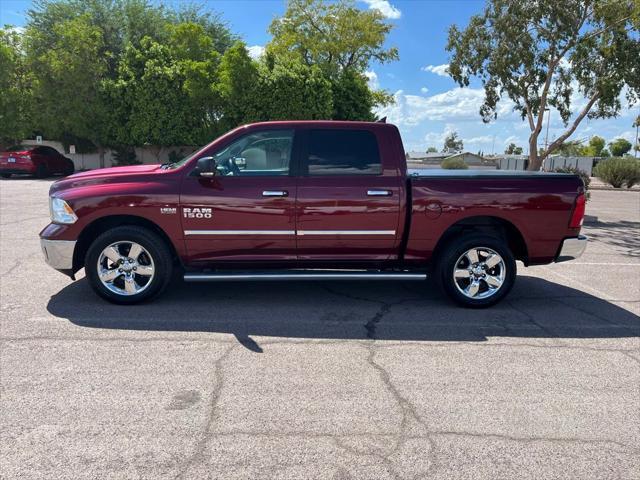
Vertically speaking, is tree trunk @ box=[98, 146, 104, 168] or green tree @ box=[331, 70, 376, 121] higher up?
green tree @ box=[331, 70, 376, 121]

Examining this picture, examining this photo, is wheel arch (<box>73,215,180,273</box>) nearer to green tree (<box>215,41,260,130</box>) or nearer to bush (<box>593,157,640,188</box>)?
green tree (<box>215,41,260,130</box>)

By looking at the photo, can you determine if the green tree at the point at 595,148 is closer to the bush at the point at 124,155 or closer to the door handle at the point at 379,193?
the bush at the point at 124,155

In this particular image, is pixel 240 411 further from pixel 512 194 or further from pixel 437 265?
pixel 512 194

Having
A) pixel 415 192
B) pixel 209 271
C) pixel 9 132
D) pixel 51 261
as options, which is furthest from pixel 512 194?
pixel 9 132

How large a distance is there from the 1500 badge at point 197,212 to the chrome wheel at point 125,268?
588 millimetres

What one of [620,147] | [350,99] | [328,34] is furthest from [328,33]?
[620,147]

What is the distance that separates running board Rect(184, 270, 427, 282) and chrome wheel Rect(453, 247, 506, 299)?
428 mm

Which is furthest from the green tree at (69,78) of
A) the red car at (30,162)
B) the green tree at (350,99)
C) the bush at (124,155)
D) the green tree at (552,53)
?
the green tree at (552,53)

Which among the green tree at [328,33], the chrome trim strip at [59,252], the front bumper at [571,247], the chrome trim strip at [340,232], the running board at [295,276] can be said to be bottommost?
the running board at [295,276]

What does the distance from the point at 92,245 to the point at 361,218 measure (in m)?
2.84

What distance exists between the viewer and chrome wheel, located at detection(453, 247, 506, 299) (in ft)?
18.8

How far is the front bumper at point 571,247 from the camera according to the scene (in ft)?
19.1

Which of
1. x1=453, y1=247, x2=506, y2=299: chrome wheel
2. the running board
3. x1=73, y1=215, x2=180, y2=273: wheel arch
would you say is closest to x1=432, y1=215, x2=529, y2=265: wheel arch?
x1=453, y1=247, x2=506, y2=299: chrome wheel

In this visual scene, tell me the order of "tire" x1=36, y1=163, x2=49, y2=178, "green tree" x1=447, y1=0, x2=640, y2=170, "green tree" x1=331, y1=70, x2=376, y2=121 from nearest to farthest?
"green tree" x1=447, y1=0, x2=640, y2=170
"tire" x1=36, y1=163, x2=49, y2=178
"green tree" x1=331, y1=70, x2=376, y2=121
